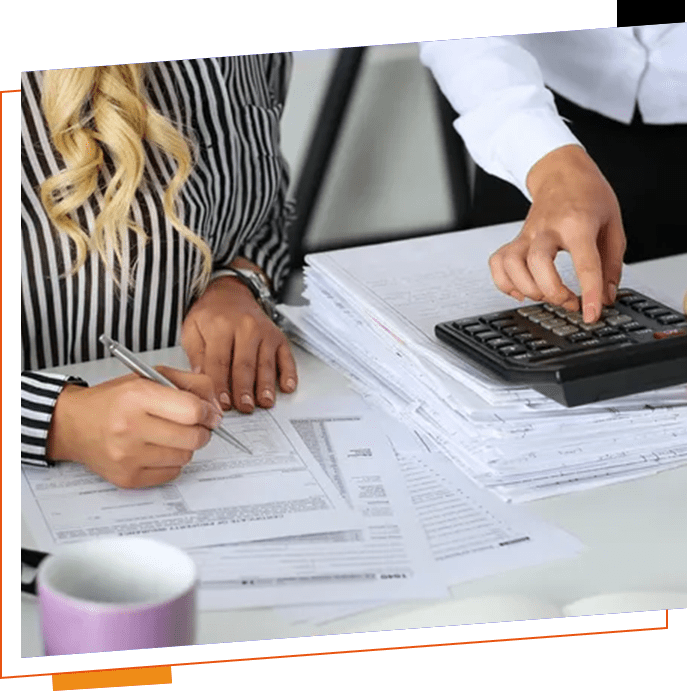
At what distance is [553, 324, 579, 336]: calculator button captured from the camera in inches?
31.3

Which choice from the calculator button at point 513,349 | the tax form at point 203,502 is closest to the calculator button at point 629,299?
the calculator button at point 513,349

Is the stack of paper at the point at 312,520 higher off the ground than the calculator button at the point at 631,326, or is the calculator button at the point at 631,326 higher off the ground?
the calculator button at the point at 631,326

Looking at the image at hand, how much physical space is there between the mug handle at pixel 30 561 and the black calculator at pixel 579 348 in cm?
29

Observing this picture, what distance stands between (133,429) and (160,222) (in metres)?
0.18

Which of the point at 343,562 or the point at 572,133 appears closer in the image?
the point at 343,562

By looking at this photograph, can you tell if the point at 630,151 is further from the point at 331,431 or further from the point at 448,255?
the point at 331,431

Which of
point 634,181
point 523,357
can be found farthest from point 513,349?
point 634,181

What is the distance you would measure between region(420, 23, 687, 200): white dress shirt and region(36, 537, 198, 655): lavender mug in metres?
0.41

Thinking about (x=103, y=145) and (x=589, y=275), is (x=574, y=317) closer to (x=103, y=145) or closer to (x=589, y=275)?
(x=589, y=275)

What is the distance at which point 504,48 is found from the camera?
0.87 m

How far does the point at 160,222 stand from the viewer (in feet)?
2.89

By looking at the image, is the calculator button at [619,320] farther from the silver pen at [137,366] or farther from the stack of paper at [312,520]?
the silver pen at [137,366]

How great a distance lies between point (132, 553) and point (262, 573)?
0.11 metres

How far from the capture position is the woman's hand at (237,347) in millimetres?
883
